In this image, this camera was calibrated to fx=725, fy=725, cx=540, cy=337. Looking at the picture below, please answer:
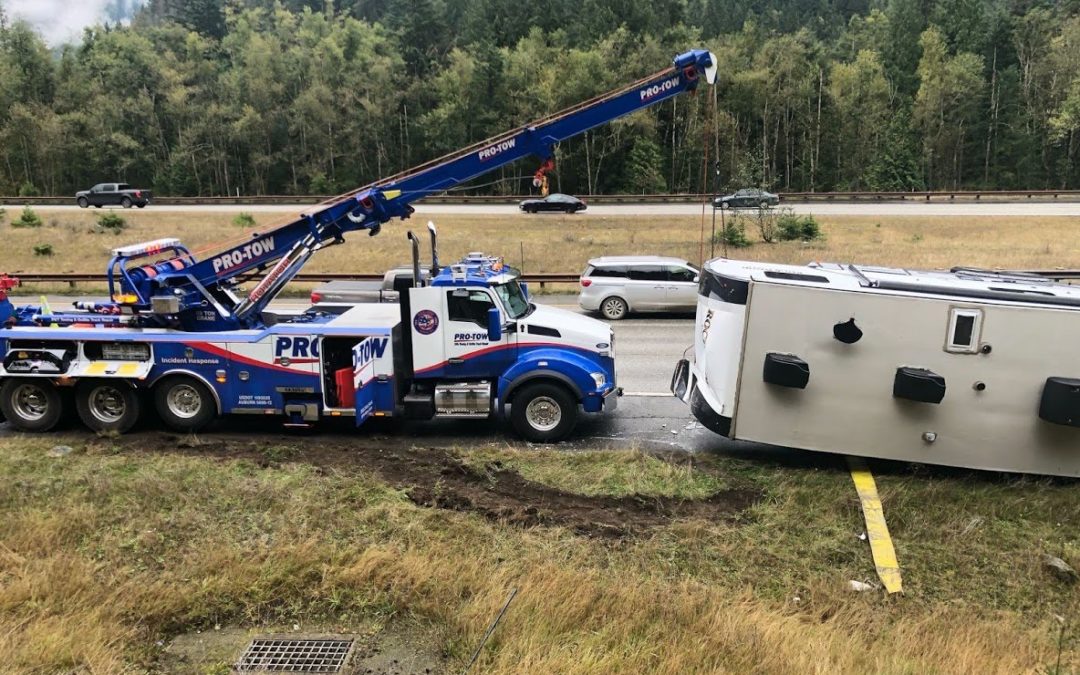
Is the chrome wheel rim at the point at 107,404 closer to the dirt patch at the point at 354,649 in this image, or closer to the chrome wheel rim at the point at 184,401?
the chrome wheel rim at the point at 184,401

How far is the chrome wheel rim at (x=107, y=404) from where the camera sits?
34.0 feet

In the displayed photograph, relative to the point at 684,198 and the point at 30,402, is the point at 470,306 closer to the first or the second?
the point at 30,402

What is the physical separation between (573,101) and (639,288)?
4855 cm

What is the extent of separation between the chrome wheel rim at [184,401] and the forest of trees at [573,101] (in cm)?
5686

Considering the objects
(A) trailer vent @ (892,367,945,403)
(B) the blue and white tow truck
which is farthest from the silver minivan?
(A) trailer vent @ (892,367,945,403)

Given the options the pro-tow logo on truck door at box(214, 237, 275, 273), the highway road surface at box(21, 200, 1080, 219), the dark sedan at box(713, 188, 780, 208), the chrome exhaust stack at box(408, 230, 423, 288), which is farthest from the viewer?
the highway road surface at box(21, 200, 1080, 219)

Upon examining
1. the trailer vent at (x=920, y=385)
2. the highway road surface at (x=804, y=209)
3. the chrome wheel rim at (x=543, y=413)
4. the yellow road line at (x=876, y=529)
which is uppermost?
the highway road surface at (x=804, y=209)

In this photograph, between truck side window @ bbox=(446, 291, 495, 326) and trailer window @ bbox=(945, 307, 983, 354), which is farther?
truck side window @ bbox=(446, 291, 495, 326)

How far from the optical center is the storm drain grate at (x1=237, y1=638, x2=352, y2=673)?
16.6 feet

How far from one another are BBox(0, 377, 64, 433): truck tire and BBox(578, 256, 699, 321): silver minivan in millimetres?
13489

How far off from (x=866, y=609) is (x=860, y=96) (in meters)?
73.1

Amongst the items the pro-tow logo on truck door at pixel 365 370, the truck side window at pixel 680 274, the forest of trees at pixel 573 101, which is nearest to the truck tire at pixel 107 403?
the pro-tow logo on truck door at pixel 365 370

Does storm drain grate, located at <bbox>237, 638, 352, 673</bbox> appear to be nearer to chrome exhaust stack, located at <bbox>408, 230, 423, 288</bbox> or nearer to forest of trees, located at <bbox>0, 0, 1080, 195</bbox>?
chrome exhaust stack, located at <bbox>408, 230, 423, 288</bbox>

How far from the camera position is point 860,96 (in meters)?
69.0
